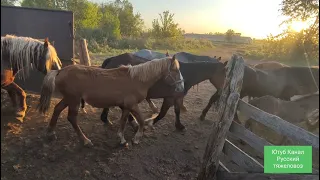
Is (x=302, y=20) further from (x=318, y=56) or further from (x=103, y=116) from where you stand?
(x=103, y=116)

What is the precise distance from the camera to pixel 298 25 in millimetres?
2219

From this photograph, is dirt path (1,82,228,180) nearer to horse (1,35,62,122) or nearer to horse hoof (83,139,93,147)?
horse hoof (83,139,93,147)

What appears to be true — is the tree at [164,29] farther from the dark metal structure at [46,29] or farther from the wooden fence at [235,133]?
the wooden fence at [235,133]

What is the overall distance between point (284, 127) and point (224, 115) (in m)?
0.86

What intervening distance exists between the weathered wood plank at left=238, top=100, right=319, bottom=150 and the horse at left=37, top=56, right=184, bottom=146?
184 cm

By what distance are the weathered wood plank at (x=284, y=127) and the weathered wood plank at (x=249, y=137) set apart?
22cm

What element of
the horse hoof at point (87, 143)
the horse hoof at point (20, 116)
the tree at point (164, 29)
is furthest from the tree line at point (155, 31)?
the horse hoof at point (87, 143)

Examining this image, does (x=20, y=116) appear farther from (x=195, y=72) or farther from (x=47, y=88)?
(x=195, y=72)

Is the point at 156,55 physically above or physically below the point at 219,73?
above

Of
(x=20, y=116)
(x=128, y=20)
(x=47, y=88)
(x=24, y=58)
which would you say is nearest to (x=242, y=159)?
(x=47, y=88)

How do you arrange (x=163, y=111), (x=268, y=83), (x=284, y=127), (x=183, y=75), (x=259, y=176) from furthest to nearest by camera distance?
1. (x=183, y=75)
2. (x=163, y=111)
3. (x=268, y=83)
4. (x=259, y=176)
5. (x=284, y=127)

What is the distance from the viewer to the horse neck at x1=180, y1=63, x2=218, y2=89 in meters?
6.06

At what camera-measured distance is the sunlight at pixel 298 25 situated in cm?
205

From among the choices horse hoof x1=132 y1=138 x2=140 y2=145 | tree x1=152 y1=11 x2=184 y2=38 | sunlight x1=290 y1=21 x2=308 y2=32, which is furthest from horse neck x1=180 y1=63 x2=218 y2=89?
tree x1=152 y1=11 x2=184 y2=38
